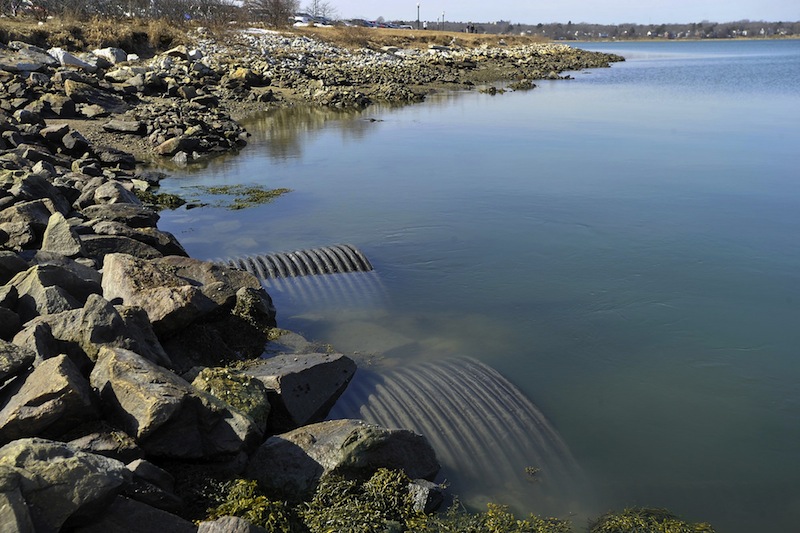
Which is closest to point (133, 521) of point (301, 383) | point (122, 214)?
point (301, 383)

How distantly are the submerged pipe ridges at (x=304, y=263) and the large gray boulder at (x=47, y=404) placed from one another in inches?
214

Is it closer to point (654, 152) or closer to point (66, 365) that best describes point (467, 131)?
point (654, 152)

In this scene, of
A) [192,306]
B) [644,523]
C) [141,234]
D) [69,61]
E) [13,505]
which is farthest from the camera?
[69,61]

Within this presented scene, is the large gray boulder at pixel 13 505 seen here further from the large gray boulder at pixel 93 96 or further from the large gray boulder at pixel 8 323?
the large gray boulder at pixel 93 96

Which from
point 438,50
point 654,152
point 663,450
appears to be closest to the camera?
point 663,450

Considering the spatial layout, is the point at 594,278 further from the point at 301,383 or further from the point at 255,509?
the point at 255,509

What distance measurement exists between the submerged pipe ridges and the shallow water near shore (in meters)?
0.41

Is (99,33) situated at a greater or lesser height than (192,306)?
greater

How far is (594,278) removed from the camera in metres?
10.6

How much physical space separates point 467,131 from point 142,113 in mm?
11785

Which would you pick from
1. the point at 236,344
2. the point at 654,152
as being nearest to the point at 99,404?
the point at 236,344

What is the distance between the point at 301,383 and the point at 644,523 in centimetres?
319

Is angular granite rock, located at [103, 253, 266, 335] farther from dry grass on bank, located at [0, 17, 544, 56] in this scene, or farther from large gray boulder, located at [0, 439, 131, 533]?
dry grass on bank, located at [0, 17, 544, 56]

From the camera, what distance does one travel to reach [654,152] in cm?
1970
